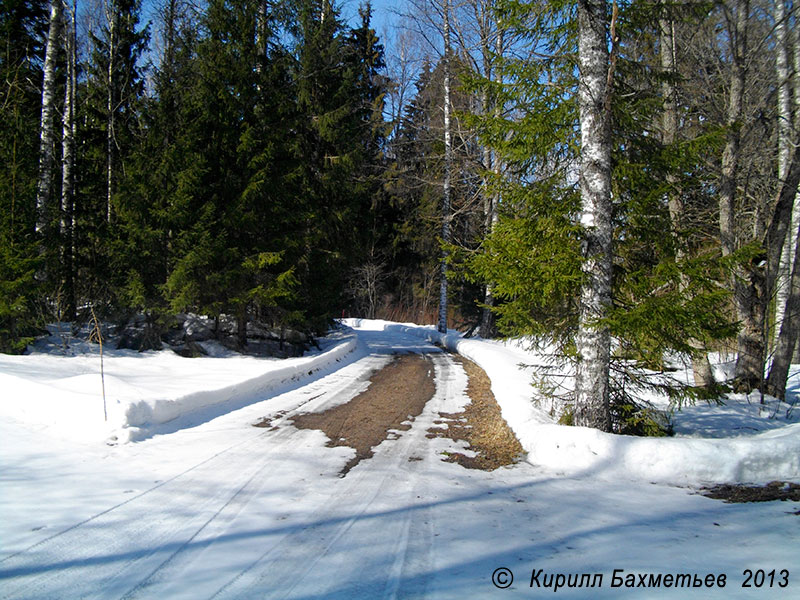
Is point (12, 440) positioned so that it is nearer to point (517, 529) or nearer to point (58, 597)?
point (58, 597)

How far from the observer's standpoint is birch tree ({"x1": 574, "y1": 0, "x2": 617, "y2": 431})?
18.6 ft

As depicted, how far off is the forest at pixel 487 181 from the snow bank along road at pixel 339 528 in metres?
1.97

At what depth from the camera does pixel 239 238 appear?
44.8 feet

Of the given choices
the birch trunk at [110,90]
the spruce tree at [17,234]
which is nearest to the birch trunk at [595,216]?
the spruce tree at [17,234]

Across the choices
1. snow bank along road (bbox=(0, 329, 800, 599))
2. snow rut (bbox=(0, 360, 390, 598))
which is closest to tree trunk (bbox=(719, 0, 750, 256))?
snow bank along road (bbox=(0, 329, 800, 599))

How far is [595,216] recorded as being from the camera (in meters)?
5.69

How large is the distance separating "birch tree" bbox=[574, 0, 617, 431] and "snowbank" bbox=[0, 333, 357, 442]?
5.58 metres

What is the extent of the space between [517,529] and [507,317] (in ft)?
9.58

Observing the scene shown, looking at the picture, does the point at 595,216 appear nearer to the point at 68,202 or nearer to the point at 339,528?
the point at 339,528

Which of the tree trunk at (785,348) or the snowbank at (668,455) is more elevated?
the tree trunk at (785,348)

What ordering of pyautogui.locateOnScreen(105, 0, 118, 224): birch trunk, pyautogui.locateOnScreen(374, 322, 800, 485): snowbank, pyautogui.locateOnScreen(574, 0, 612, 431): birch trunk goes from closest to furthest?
1. pyautogui.locateOnScreen(374, 322, 800, 485): snowbank
2. pyautogui.locateOnScreen(574, 0, 612, 431): birch trunk
3. pyautogui.locateOnScreen(105, 0, 118, 224): birch trunk

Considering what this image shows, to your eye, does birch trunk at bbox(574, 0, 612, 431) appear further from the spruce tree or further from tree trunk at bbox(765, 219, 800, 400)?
the spruce tree

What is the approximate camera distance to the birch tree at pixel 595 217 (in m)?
5.66

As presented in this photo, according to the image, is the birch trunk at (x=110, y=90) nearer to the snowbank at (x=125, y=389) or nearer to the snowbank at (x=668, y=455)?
the snowbank at (x=125, y=389)
